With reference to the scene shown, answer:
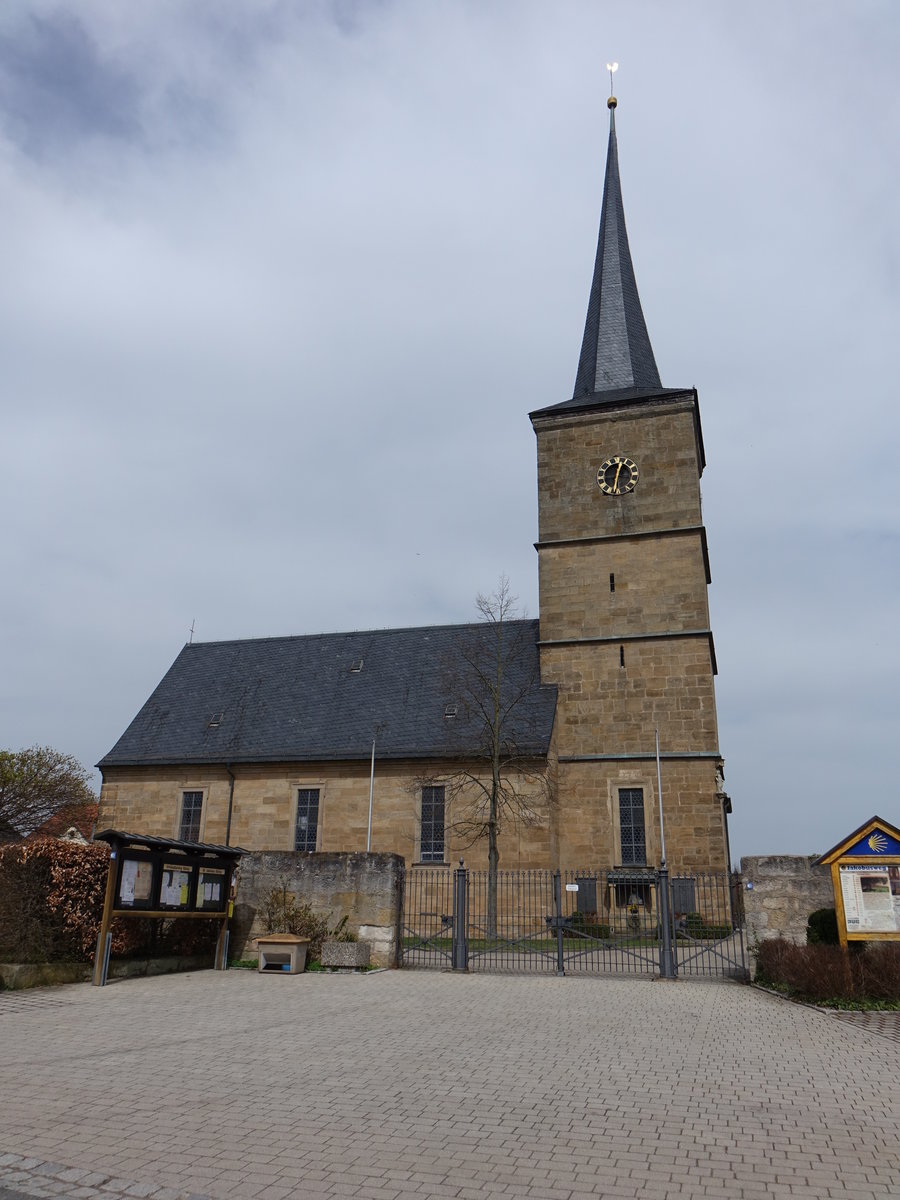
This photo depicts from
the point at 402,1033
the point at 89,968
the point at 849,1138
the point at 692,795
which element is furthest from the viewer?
the point at 692,795

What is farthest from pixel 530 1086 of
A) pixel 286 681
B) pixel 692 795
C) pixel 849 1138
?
pixel 286 681

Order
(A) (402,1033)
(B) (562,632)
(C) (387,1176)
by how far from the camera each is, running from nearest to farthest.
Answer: (C) (387,1176) < (A) (402,1033) < (B) (562,632)

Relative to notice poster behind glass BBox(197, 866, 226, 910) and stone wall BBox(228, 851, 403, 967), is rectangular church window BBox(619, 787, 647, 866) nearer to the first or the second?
stone wall BBox(228, 851, 403, 967)

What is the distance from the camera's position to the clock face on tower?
2820cm

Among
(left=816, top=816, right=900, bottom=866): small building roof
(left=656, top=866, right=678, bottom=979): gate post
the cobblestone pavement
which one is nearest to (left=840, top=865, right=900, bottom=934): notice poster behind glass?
(left=816, top=816, right=900, bottom=866): small building roof

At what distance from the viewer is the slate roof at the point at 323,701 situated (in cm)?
2700

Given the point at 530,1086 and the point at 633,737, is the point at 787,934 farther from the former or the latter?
the point at 633,737

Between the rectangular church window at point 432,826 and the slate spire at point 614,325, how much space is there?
46.8 feet

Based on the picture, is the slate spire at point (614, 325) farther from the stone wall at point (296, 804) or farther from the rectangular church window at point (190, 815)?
the rectangular church window at point (190, 815)

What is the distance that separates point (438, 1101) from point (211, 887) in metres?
10.8

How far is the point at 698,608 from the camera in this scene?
2625cm

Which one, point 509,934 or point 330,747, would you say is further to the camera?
point 330,747

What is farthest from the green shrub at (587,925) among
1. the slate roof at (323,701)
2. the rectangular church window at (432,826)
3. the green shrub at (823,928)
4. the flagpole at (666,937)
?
the green shrub at (823,928)

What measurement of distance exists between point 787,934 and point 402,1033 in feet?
25.6
